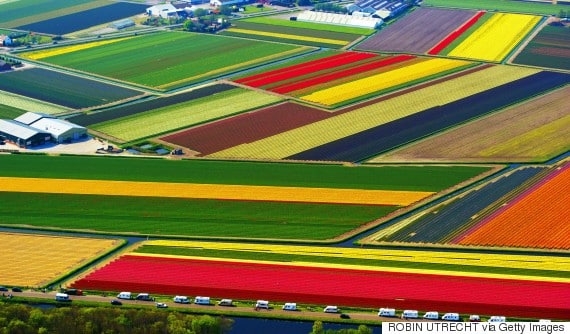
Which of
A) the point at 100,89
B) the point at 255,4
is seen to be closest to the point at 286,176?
the point at 100,89

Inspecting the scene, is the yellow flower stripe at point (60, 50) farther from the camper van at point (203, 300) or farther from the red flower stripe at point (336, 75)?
the camper van at point (203, 300)

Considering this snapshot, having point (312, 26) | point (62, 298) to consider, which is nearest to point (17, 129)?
point (62, 298)

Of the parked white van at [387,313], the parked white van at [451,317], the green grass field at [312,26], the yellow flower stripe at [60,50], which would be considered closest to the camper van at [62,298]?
the parked white van at [387,313]

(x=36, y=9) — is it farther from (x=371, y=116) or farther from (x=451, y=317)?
(x=451, y=317)

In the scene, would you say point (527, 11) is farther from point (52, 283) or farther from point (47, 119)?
point (52, 283)

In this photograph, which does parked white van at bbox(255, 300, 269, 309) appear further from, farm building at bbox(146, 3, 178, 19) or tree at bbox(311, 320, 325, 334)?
farm building at bbox(146, 3, 178, 19)

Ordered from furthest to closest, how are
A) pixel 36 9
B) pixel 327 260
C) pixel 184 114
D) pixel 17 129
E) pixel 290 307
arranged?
1. pixel 36 9
2. pixel 184 114
3. pixel 17 129
4. pixel 327 260
5. pixel 290 307
